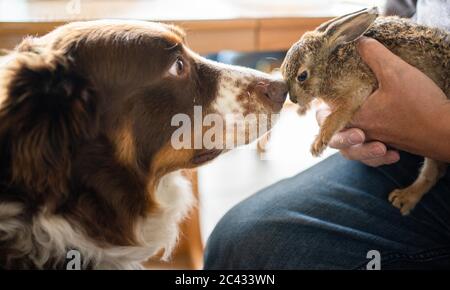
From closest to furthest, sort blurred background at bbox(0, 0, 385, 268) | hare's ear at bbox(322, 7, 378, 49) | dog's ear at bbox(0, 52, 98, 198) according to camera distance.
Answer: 1. dog's ear at bbox(0, 52, 98, 198)
2. hare's ear at bbox(322, 7, 378, 49)
3. blurred background at bbox(0, 0, 385, 268)

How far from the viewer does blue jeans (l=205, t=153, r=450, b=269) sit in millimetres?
1174

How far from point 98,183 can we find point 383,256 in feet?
2.24

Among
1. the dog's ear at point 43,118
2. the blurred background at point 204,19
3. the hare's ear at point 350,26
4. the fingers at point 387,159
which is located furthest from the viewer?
the blurred background at point 204,19

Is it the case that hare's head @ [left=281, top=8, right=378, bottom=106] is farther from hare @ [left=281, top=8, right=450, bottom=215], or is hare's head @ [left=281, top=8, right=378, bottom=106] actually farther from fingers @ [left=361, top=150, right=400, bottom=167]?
fingers @ [left=361, top=150, right=400, bottom=167]

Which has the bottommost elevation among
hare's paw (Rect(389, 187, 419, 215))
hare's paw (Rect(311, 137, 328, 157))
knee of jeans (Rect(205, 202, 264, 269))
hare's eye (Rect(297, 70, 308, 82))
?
knee of jeans (Rect(205, 202, 264, 269))

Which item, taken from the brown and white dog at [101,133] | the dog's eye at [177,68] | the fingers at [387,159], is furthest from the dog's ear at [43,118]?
the fingers at [387,159]

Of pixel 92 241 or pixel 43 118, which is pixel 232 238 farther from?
pixel 43 118

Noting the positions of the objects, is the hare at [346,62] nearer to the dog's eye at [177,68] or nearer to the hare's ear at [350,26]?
the hare's ear at [350,26]

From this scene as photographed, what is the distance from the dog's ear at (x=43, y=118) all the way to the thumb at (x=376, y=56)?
2.07ft

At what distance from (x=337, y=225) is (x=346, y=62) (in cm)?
41

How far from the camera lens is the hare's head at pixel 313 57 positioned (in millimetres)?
1136

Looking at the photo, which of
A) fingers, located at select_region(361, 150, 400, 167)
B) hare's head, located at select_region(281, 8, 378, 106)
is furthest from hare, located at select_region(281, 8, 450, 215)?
fingers, located at select_region(361, 150, 400, 167)

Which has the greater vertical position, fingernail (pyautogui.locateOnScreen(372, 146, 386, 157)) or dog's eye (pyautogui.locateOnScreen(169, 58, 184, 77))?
dog's eye (pyautogui.locateOnScreen(169, 58, 184, 77))
